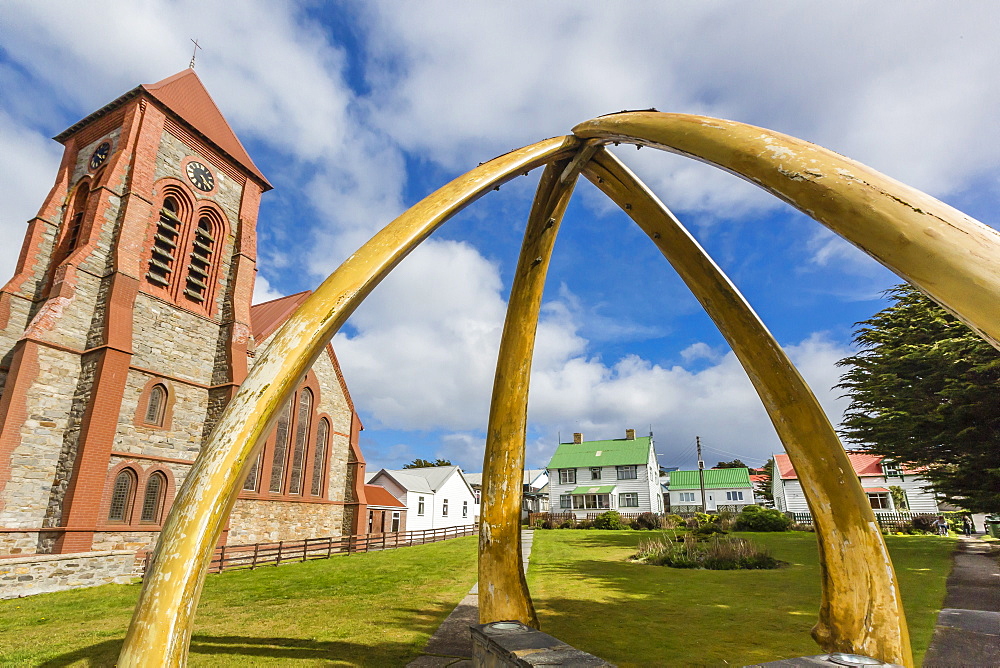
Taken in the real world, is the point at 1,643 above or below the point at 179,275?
below

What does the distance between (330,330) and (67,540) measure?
1677cm

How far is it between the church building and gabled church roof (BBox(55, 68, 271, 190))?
0.09 metres

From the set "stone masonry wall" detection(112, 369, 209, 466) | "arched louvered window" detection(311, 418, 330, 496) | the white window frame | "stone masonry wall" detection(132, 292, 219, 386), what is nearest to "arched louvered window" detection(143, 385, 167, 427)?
"stone masonry wall" detection(112, 369, 209, 466)

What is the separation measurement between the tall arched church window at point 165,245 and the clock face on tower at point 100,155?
2.87 m

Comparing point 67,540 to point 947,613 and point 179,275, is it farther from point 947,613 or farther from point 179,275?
point 947,613

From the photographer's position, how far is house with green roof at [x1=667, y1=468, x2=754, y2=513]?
4966 cm

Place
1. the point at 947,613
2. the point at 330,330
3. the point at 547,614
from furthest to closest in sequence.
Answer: the point at 547,614 → the point at 947,613 → the point at 330,330

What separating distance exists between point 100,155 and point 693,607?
2555cm

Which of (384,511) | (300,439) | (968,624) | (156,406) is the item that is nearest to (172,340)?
(156,406)

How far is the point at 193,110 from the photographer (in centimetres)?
2341

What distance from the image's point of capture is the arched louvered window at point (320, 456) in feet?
79.4

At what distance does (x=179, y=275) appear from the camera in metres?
20.0

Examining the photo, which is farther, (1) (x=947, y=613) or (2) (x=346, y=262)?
(1) (x=947, y=613)

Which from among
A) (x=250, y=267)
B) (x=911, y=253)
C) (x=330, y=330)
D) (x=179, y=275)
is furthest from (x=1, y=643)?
(x=250, y=267)
